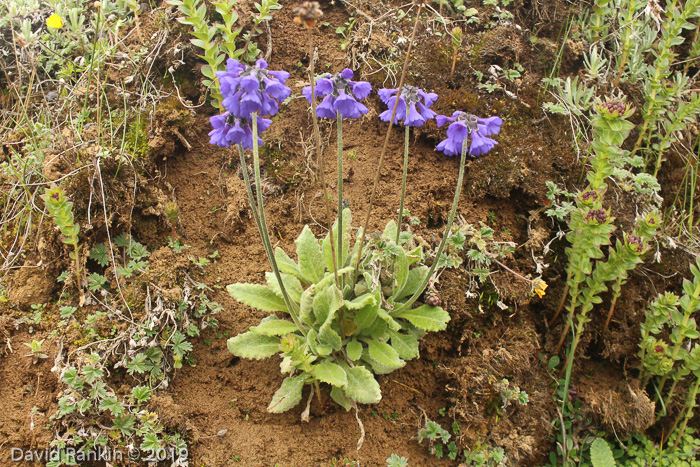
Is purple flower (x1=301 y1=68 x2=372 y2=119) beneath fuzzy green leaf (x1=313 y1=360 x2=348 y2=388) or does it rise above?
above

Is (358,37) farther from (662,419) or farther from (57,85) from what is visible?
(662,419)

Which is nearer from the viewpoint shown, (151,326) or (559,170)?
(151,326)

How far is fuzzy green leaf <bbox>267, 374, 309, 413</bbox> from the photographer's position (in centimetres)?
259

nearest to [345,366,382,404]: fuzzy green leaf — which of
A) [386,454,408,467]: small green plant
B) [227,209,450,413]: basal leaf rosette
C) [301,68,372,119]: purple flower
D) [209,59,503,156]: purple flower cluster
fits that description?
[227,209,450,413]: basal leaf rosette

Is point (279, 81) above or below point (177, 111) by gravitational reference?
above

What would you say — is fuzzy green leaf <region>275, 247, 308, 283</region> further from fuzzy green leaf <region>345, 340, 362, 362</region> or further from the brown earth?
fuzzy green leaf <region>345, 340, 362, 362</region>

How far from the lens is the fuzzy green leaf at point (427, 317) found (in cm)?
266

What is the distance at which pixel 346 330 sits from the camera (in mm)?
2771

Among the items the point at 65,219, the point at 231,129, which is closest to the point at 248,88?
the point at 231,129

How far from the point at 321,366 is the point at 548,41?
334cm

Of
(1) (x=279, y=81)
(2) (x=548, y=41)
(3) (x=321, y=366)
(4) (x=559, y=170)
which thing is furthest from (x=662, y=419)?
(1) (x=279, y=81)

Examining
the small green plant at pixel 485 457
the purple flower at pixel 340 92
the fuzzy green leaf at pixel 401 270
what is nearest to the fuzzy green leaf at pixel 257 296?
the fuzzy green leaf at pixel 401 270

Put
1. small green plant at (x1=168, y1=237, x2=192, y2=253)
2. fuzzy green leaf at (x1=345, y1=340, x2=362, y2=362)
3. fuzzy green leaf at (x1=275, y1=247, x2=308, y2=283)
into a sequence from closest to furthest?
fuzzy green leaf at (x1=345, y1=340, x2=362, y2=362), fuzzy green leaf at (x1=275, y1=247, x2=308, y2=283), small green plant at (x1=168, y1=237, x2=192, y2=253)

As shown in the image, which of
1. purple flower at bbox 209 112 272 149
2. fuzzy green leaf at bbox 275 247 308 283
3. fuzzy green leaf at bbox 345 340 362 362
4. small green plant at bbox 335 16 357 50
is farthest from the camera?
small green plant at bbox 335 16 357 50
